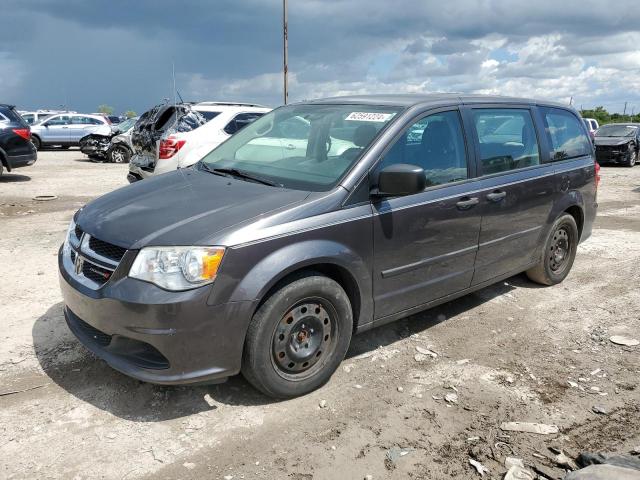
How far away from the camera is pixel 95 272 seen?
10.5 ft

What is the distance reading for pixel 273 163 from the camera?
158 inches

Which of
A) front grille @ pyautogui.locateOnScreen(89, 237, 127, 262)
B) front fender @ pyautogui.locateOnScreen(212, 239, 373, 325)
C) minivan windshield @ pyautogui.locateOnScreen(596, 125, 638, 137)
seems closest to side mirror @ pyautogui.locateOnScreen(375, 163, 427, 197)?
front fender @ pyautogui.locateOnScreen(212, 239, 373, 325)

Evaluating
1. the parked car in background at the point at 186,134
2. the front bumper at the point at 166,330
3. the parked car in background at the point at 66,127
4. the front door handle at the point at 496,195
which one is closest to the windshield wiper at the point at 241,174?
the front bumper at the point at 166,330

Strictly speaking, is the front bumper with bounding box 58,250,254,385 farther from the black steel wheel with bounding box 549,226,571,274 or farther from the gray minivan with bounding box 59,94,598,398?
the black steel wheel with bounding box 549,226,571,274

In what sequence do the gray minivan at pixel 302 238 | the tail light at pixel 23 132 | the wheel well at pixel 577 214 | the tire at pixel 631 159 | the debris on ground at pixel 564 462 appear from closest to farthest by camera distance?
1. the debris on ground at pixel 564 462
2. the gray minivan at pixel 302 238
3. the wheel well at pixel 577 214
4. the tail light at pixel 23 132
5. the tire at pixel 631 159

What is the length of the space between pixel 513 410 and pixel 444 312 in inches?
63.2

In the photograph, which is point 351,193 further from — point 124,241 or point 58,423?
point 58,423

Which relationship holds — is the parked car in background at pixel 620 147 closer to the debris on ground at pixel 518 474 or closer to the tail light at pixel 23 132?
the tail light at pixel 23 132

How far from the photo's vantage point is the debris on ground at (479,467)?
279cm

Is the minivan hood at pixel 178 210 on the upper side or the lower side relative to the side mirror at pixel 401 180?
lower

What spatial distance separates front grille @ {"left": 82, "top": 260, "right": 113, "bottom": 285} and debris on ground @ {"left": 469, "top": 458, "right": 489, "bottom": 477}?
219 cm

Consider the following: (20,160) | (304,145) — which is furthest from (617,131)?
(304,145)

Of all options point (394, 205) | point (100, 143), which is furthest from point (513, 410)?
point (100, 143)

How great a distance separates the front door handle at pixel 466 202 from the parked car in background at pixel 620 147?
1816cm
